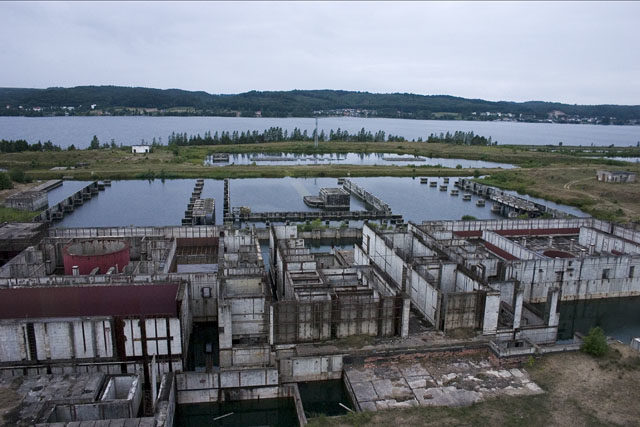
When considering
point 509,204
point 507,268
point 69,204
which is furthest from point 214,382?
point 509,204

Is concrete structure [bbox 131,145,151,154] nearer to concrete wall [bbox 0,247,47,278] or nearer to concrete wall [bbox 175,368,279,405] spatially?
concrete wall [bbox 0,247,47,278]

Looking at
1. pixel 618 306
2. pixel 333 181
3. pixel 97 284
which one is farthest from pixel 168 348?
pixel 333 181

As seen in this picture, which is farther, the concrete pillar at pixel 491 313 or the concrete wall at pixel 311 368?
the concrete pillar at pixel 491 313

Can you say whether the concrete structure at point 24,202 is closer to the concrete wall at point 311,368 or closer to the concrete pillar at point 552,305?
the concrete wall at point 311,368

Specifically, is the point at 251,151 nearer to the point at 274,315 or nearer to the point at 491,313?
the point at 274,315

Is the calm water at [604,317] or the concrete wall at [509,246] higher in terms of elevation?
the concrete wall at [509,246]

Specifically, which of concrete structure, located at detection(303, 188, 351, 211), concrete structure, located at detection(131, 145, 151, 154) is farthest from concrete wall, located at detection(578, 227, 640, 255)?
concrete structure, located at detection(131, 145, 151, 154)

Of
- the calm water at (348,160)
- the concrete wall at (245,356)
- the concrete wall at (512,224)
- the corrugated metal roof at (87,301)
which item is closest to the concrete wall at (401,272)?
the concrete wall at (245,356)
